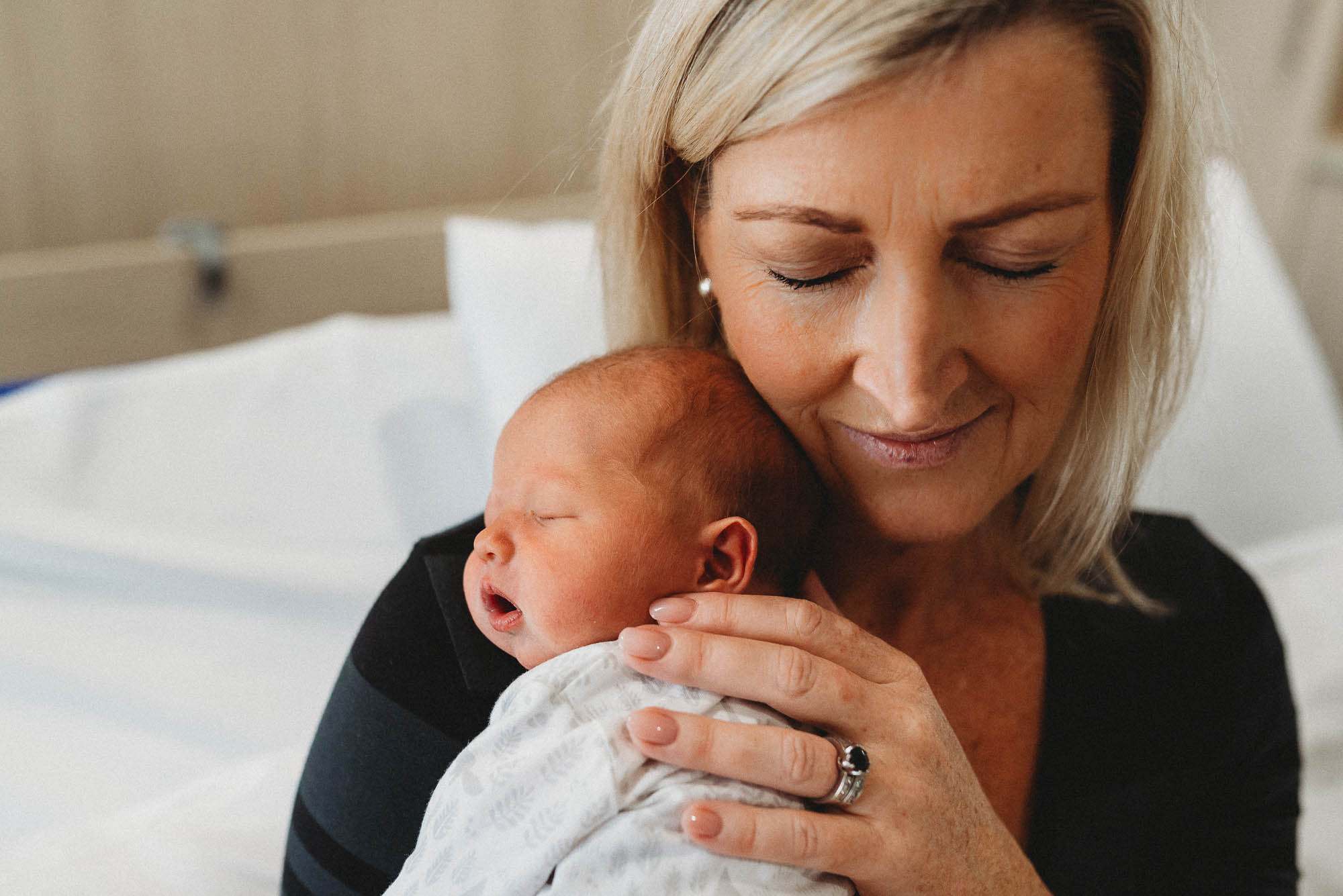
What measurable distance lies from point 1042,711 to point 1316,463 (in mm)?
1007

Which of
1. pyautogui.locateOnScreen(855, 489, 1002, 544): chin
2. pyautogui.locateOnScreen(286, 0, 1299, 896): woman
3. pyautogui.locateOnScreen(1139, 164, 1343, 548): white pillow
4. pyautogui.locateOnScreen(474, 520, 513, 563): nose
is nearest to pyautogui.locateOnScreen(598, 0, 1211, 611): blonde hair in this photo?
pyautogui.locateOnScreen(286, 0, 1299, 896): woman

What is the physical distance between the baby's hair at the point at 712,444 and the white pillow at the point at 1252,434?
1041 mm

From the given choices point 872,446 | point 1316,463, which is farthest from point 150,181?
point 1316,463

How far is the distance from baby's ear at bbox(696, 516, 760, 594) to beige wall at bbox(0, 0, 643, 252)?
0.92 meters

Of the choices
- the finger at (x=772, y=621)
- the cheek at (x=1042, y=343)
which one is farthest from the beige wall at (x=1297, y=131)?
the finger at (x=772, y=621)

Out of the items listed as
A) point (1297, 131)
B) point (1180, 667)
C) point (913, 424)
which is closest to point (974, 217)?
point (913, 424)

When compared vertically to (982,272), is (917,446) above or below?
below

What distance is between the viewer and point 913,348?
0.82 metres

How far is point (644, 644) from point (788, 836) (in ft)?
0.51

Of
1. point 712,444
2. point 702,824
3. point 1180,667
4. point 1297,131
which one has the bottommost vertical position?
Answer: point 1180,667

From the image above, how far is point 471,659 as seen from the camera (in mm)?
892

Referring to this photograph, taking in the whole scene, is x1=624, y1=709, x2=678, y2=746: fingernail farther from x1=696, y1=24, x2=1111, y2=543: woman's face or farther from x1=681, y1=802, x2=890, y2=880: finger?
x1=696, y1=24, x2=1111, y2=543: woman's face

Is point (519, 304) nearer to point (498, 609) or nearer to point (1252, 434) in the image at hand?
point (498, 609)

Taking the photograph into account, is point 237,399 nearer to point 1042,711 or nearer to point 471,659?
point 471,659
